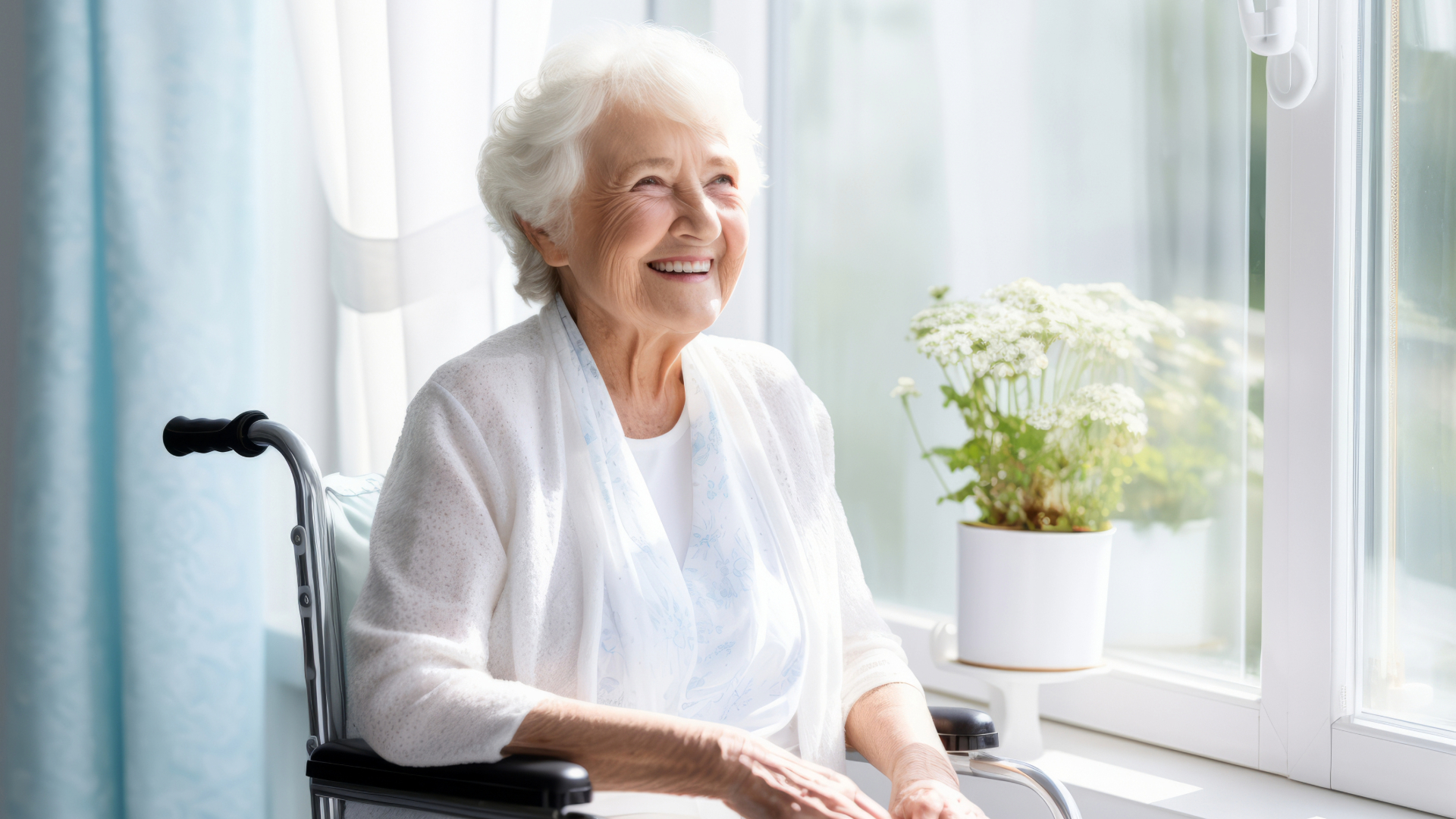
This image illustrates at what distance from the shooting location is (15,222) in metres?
2.01

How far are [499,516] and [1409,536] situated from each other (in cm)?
112

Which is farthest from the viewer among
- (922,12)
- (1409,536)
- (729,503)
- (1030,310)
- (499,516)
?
(922,12)

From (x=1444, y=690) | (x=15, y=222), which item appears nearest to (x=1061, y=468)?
(x=1444, y=690)

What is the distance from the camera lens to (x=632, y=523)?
4.00 ft

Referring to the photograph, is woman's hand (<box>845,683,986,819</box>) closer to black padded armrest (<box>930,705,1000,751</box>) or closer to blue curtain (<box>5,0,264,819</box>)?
black padded armrest (<box>930,705,1000,751</box>)

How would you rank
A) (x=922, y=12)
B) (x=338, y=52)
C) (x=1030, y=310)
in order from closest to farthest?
(x=1030, y=310)
(x=338, y=52)
(x=922, y=12)

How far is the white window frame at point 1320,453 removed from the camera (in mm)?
1416

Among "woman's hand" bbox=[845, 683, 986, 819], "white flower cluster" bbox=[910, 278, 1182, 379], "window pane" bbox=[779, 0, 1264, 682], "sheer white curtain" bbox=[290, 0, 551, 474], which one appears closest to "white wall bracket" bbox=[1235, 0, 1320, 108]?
"window pane" bbox=[779, 0, 1264, 682]

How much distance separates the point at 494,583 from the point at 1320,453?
1.05 m

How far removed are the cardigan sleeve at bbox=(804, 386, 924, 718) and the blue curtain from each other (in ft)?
2.92

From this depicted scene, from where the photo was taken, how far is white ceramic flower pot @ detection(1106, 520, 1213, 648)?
165 centimetres

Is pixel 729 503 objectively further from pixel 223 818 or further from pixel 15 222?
pixel 15 222

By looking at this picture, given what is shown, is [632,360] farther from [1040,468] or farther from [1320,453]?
[1320,453]

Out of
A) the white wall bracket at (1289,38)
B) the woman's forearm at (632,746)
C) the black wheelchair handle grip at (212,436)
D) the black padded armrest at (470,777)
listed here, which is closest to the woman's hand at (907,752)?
the woman's forearm at (632,746)
